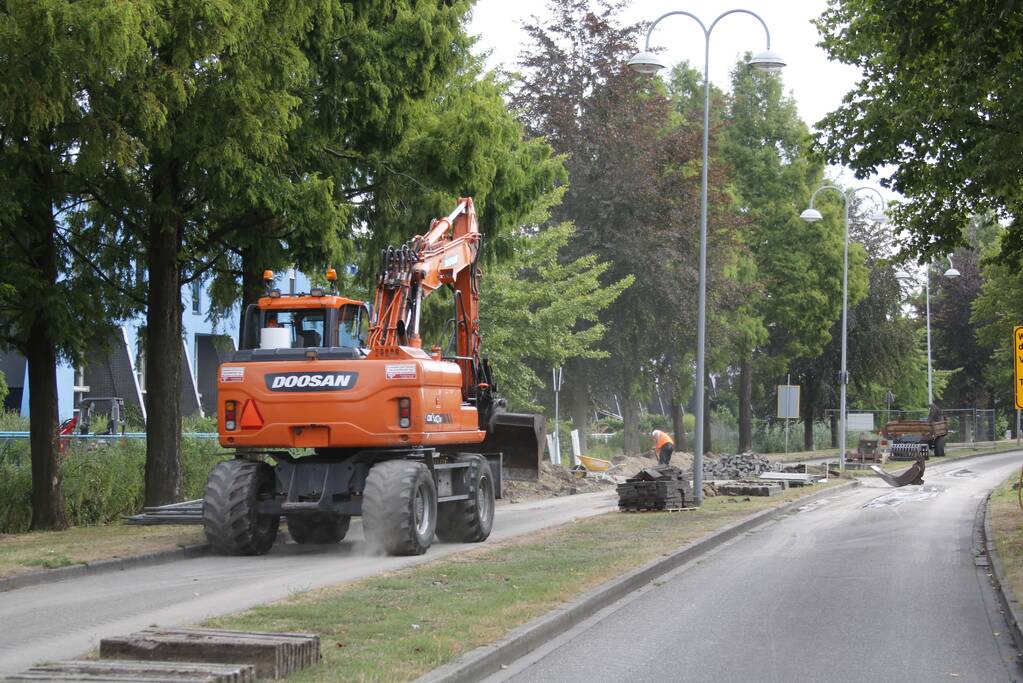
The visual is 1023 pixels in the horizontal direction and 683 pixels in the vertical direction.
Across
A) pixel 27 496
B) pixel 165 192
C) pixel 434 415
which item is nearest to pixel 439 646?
pixel 434 415

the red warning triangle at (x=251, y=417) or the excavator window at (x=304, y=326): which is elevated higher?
the excavator window at (x=304, y=326)

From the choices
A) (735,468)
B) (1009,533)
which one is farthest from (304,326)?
(735,468)

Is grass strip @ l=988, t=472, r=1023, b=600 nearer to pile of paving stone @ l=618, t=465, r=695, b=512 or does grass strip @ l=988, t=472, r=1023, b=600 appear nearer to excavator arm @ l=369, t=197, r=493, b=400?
pile of paving stone @ l=618, t=465, r=695, b=512

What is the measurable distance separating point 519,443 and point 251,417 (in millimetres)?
6316

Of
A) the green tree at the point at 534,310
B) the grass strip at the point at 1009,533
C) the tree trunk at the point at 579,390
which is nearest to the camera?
the grass strip at the point at 1009,533

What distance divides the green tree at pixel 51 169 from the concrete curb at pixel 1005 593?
970cm

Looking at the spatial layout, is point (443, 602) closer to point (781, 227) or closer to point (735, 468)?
point (735, 468)

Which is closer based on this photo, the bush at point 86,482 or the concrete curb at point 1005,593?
the concrete curb at point 1005,593

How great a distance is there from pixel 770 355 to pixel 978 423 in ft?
59.8

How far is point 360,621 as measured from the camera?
33.7 feet

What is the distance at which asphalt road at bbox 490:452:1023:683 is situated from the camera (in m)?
9.23

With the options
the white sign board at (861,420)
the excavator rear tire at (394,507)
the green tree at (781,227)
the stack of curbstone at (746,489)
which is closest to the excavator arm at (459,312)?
the excavator rear tire at (394,507)

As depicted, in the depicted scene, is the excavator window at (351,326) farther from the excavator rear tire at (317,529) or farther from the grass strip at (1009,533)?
the grass strip at (1009,533)

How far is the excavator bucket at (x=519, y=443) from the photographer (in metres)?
22.1
